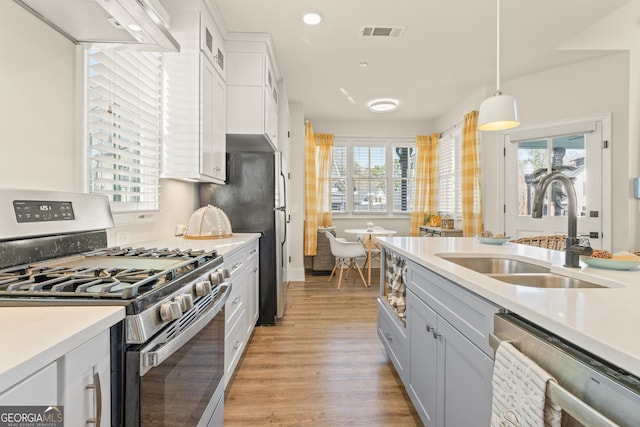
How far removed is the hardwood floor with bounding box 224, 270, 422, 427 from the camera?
1810 mm

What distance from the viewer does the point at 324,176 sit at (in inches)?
231

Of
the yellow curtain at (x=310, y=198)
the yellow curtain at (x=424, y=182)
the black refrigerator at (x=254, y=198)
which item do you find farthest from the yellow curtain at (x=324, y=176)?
the black refrigerator at (x=254, y=198)

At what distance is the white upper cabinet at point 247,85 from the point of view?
9.59 ft

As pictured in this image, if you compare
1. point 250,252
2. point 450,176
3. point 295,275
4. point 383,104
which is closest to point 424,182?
point 450,176

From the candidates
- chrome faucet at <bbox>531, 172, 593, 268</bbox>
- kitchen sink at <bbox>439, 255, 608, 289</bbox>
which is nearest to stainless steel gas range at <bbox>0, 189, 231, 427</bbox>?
kitchen sink at <bbox>439, 255, 608, 289</bbox>

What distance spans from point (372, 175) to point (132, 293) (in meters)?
5.73

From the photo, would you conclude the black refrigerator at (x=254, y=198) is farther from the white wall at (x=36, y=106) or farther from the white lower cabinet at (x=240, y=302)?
the white wall at (x=36, y=106)

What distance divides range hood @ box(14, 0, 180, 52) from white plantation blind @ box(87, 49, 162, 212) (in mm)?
186

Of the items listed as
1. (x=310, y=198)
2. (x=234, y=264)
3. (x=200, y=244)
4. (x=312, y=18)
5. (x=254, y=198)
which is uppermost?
(x=312, y=18)

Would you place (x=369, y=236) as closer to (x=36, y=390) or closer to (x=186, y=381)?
(x=186, y=381)

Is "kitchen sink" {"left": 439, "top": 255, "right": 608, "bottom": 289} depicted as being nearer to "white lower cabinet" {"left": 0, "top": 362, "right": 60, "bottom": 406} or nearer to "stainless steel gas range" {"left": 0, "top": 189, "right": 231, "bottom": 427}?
"stainless steel gas range" {"left": 0, "top": 189, "right": 231, "bottom": 427}

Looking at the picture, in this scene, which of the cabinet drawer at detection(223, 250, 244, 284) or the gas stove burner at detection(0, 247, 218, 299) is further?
the cabinet drawer at detection(223, 250, 244, 284)

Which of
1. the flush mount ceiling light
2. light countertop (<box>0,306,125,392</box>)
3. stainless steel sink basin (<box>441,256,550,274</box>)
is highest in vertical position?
the flush mount ceiling light

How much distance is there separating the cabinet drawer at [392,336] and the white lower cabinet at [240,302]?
105 centimetres
